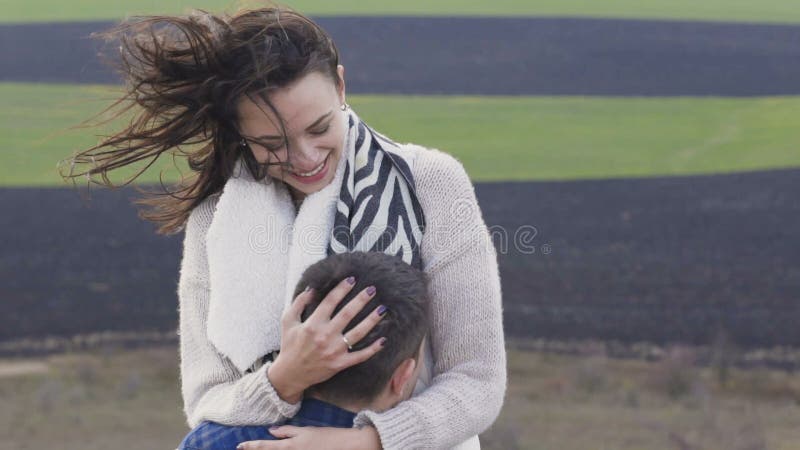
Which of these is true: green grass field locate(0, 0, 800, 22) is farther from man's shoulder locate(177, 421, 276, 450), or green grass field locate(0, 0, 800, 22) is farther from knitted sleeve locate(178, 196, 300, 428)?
man's shoulder locate(177, 421, 276, 450)

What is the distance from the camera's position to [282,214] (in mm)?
2182

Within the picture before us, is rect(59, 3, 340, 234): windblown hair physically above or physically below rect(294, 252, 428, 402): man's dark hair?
above

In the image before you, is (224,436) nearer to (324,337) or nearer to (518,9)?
(324,337)

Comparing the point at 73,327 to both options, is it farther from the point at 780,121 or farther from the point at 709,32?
the point at 709,32

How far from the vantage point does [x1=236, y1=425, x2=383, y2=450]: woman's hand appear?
6.45ft

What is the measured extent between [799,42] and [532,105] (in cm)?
204

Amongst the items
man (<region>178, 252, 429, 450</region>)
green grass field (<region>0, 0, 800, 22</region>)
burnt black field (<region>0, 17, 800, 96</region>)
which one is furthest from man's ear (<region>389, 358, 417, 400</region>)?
green grass field (<region>0, 0, 800, 22</region>)

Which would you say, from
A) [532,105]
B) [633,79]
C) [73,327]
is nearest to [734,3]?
[633,79]

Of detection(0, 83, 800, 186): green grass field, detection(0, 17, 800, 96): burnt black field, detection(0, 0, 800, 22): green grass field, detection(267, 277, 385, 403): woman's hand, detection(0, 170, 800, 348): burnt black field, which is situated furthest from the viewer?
detection(0, 0, 800, 22): green grass field

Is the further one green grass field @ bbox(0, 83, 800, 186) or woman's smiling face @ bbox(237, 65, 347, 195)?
green grass field @ bbox(0, 83, 800, 186)

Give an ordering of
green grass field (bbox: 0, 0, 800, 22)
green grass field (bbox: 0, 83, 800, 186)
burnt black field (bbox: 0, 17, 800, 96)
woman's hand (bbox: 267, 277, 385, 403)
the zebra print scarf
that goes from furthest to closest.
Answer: green grass field (bbox: 0, 0, 800, 22) < burnt black field (bbox: 0, 17, 800, 96) < green grass field (bbox: 0, 83, 800, 186) < the zebra print scarf < woman's hand (bbox: 267, 277, 385, 403)

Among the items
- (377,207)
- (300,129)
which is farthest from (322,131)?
(377,207)

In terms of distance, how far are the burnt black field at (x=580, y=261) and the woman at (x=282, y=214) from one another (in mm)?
3557

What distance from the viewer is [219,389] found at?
213 cm
